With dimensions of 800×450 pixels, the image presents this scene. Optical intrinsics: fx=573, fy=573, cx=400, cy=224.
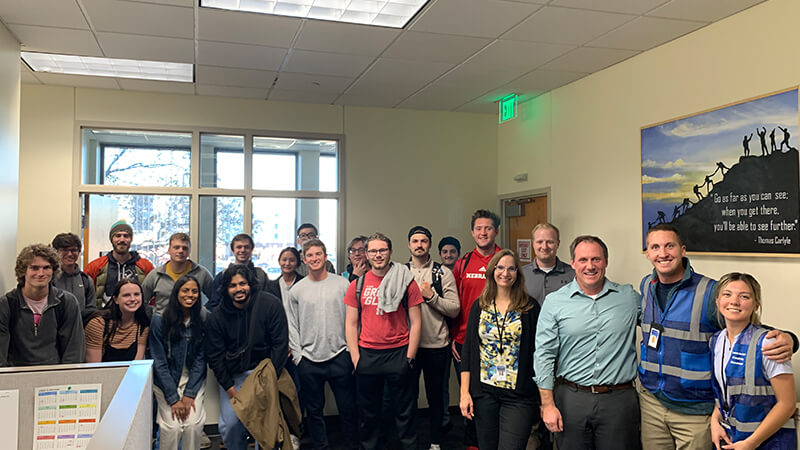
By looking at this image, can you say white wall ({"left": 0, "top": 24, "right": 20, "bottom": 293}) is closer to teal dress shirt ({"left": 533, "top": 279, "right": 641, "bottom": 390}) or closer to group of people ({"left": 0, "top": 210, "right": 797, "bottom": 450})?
group of people ({"left": 0, "top": 210, "right": 797, "bottom": 450})

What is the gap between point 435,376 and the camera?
419cm

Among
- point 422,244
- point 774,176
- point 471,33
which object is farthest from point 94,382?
point 774,176

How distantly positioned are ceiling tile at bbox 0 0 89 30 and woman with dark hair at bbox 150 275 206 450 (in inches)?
68.4

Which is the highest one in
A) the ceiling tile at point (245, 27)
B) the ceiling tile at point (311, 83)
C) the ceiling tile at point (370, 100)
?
the ceiling tile at point (245, 27)

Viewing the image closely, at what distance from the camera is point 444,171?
20.2 feet

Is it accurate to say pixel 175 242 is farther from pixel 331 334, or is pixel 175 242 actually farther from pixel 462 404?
pixel 462 404

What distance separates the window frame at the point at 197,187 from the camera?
516 centimetres

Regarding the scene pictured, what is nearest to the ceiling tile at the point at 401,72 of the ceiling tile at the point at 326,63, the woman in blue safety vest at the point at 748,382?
the ceiling tile at the point at 326,63

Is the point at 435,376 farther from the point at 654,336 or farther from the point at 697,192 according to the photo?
the point at 697,192

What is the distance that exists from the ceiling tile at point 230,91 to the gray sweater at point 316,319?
207 centimetres

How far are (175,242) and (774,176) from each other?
401cm

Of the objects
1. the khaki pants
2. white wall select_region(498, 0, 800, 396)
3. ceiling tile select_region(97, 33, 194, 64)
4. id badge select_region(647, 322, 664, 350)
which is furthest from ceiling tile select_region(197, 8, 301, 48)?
the khaki pants

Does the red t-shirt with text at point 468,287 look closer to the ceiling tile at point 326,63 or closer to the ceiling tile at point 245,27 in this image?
the ceiling tile at point 326,63

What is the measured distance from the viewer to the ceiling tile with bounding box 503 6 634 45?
3418 mm
